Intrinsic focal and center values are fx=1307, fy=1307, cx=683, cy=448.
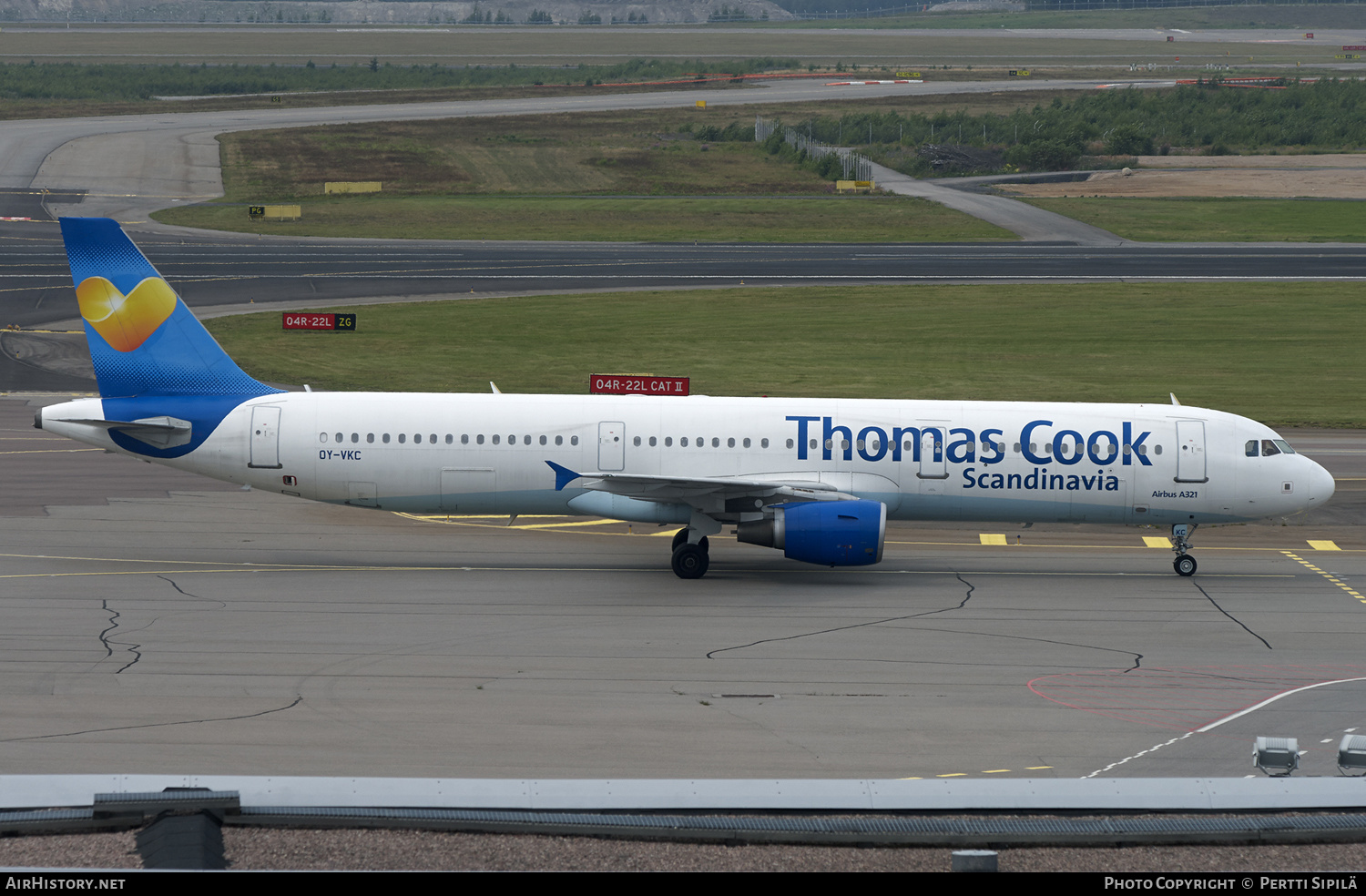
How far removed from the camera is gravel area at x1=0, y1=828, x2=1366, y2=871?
1180cm

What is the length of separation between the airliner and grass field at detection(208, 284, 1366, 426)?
18.4 m

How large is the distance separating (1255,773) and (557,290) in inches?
2332

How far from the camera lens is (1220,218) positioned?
104000 millimetres

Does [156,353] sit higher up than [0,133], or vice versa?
[0,133]

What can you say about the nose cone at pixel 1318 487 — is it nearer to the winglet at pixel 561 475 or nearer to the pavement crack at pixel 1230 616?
the pavement crack at pixel 1230 616

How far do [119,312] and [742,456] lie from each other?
15.7 meters

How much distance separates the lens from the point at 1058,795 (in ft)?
42.9

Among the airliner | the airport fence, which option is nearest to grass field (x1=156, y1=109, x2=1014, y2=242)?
the airport fence

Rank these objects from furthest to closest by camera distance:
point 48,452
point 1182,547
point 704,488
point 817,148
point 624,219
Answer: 1. point 817,148
2. point 624,219
3. point 48,452
4. point 1182,547
5. point 704,488

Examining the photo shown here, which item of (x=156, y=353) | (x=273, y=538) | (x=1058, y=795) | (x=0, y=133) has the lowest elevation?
(x=273, y=538)

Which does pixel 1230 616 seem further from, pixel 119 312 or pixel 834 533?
pixel 119 312

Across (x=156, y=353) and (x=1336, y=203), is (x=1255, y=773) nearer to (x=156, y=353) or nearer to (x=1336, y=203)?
(x=156, y=353)

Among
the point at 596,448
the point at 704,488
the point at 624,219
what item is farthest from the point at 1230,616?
the point at 624,219
